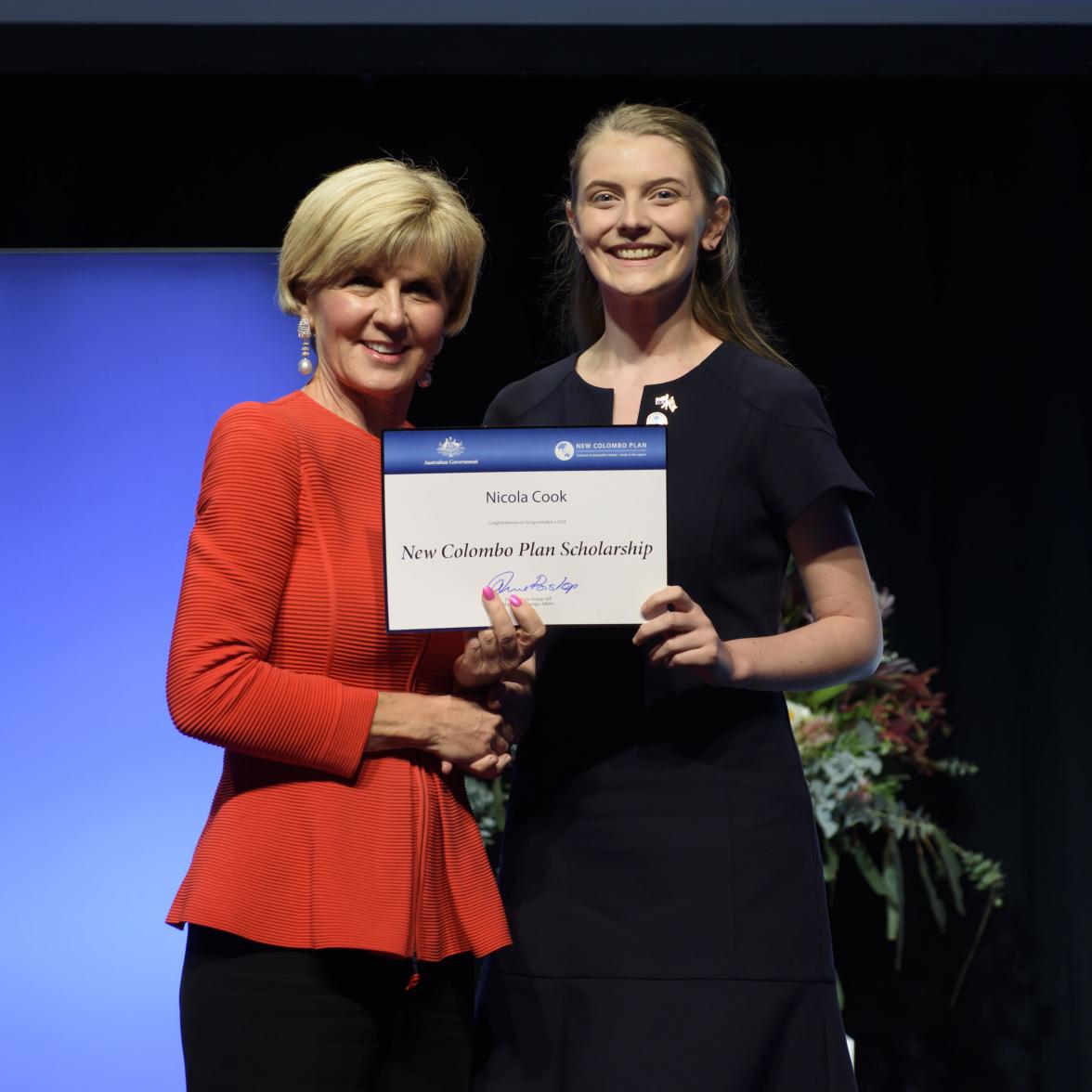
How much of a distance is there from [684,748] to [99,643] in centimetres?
218

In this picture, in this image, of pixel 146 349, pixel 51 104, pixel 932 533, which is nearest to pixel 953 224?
pixel 932 533

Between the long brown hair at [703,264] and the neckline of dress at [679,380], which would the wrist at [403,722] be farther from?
the long brown hair at [703,264]

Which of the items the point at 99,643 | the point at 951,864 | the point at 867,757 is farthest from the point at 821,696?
the point at 99,643

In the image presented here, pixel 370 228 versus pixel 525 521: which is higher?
pixel 370 228

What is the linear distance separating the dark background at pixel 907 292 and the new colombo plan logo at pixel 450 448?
2.34 metres

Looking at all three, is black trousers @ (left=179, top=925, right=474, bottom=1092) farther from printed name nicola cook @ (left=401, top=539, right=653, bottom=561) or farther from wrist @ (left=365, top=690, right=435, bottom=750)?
printed name nicola cook @ (left=401, top=539, right=653, bottom=561)

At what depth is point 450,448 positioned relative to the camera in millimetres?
1480

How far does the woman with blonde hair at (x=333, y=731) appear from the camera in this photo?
1445 mm

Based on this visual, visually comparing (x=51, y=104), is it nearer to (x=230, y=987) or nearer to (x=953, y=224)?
(x=953, y=224)

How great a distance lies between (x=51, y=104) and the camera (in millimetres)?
3719

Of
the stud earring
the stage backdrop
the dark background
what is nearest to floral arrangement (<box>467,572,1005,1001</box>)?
the dark background

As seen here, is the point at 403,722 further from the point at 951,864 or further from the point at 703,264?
the point at 951,864

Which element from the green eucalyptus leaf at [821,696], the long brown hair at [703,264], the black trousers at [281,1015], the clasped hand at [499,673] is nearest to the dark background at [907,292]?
the green eucalyptus leaf at [821,696]
